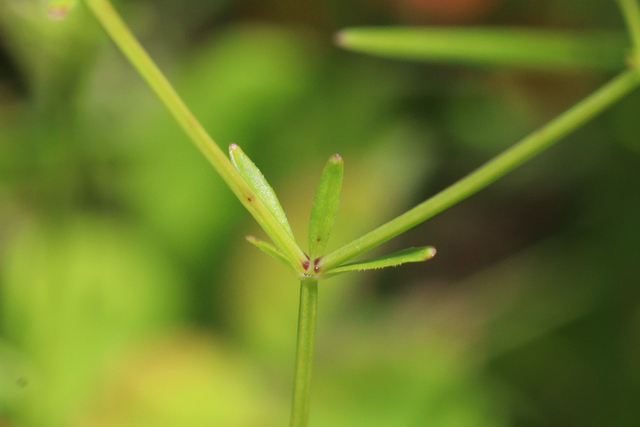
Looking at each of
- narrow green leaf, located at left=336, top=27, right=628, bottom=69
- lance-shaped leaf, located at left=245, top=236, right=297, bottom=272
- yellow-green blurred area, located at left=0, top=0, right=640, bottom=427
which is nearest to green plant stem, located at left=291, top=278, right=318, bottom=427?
lance-shaped leaf, located at left=245, top=236, right=297, bottom=272

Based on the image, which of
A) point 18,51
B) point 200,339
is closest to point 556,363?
point 200,339

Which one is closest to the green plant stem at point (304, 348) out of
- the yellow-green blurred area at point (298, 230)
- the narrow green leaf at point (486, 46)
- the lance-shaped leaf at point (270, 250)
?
the lance-shaped leaf at point (270, 250)

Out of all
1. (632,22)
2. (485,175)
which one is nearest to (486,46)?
(632,22)

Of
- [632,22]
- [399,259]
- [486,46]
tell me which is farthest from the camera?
[486,46]

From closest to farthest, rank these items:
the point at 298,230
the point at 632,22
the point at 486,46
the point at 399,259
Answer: the point at 399,259 → the point at 632,22 → the point at 486,46 → the point at 298,230

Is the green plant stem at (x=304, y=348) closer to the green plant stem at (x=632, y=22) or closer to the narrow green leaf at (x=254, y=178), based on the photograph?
the narrow green leaf at (x=254, y=178)

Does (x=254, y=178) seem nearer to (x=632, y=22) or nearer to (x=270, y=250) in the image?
(x=270, y=250)

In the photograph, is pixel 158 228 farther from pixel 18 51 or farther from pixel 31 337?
pixel 18 51

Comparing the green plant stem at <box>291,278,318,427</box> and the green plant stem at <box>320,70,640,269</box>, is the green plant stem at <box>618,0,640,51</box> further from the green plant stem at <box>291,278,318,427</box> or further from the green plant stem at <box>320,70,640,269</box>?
the green plant stem at <box>291,278,318,427</box>
